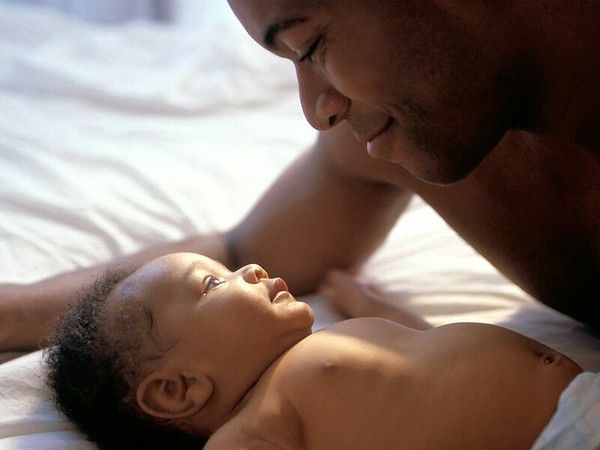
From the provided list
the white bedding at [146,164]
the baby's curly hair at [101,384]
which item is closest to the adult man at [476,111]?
the white bedding at [146,164]

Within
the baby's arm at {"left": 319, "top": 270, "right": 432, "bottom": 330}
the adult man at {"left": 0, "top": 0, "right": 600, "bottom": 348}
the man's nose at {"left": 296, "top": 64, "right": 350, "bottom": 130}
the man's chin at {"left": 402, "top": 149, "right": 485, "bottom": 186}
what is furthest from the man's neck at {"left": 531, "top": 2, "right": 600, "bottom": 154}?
the baby's arm at {"left": 319, "top": 270, "right": 432, "bottom": 330}

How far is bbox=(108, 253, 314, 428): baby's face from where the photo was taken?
1.20 meters

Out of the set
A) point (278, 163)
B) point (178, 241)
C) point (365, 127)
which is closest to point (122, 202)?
point (178, 241)

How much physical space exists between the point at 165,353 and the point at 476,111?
481 mm

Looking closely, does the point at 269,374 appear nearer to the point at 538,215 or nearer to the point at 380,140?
the point at 380,140

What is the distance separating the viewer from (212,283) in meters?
1.25

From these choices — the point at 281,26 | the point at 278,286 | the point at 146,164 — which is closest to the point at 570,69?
the point at 281,26

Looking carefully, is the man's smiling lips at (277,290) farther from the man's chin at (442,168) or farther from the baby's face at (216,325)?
the man's chin at (442,168)

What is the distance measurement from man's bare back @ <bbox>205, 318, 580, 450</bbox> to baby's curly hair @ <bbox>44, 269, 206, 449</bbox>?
0.13 metres

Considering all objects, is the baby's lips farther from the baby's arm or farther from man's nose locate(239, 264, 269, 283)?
the baby's arm

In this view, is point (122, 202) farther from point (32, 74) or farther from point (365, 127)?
point (365, 127)

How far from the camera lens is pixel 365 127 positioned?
1.19 metres

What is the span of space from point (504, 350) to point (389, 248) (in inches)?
23.8

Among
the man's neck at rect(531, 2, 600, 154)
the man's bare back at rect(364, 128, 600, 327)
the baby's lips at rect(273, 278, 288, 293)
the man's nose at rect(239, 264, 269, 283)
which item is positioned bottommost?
the man's nose at rect(239, 264, 269, 283)
